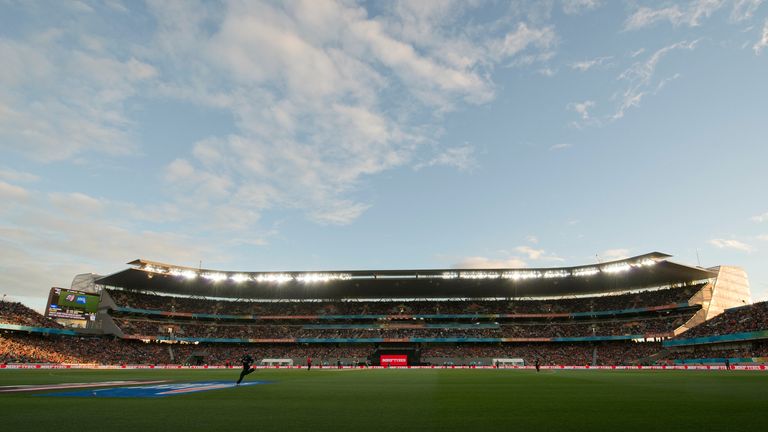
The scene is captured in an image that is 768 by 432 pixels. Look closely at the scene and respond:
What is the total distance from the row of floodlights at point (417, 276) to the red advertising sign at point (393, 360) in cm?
1439

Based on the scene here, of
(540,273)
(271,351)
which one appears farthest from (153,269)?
(540,273)

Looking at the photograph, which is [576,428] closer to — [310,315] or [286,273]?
[286,273]

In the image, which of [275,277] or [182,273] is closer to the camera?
[182,273]

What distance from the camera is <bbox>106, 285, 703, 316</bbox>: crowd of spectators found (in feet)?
269

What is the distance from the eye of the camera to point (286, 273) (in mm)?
81250

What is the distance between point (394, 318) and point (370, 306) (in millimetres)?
6293

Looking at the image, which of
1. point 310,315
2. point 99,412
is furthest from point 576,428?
point 310,315

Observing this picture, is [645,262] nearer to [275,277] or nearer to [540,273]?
[540,273]

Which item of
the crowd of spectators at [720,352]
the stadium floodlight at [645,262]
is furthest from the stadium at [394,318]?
the crowd of spectators at [720,352]

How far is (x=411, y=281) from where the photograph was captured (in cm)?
8244

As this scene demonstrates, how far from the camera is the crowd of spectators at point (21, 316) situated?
62.1 meters

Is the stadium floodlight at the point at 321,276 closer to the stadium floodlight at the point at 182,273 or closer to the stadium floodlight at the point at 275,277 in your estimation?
the stadium floodlight at the point at 275,277

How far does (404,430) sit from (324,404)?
552 cm

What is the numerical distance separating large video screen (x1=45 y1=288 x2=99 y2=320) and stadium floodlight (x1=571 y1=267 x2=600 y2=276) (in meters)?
79.9
